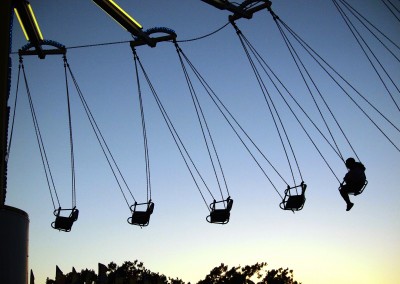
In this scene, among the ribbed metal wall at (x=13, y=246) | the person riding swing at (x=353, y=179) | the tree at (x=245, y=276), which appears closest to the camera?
the ribbed metal wall at (x=13, y=246)

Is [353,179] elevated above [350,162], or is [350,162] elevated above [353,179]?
[350,162]

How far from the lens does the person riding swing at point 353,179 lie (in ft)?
37.0

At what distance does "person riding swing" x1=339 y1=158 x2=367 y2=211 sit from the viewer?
37.0 ft

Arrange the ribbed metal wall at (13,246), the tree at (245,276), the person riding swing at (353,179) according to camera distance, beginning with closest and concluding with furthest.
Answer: the ribbed metal wall at (13,246) → the person riding swing at (353,179) → the tree at (245,276)

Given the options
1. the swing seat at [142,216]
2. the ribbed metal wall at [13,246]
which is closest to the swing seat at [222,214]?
the swing seat at [142,216]

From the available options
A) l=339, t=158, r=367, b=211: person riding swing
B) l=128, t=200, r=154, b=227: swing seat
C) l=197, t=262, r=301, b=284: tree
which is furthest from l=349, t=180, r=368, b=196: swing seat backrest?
l=197, t=262, r=301, b=284: tree

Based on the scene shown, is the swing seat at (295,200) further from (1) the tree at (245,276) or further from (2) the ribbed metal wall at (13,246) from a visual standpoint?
(1) the tree at (245,276)

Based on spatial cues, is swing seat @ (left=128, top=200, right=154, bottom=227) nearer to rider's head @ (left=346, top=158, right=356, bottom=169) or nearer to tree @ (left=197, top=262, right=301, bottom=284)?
rider's head @ (left=346, top=158, right=356, bottom=169)

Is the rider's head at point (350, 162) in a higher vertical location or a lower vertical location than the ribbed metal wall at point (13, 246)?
higher

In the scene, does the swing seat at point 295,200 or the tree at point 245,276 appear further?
the tree at point 245,276

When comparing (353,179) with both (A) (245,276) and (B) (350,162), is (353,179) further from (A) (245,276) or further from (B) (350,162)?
(A) (245,276)

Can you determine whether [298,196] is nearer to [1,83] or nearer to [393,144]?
[393,144]

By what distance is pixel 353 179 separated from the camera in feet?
37.1

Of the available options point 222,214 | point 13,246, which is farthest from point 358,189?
point 13,246
